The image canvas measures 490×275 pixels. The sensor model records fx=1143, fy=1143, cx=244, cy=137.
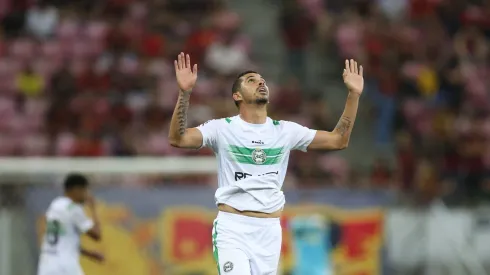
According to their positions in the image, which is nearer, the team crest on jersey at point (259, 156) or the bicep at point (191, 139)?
the bicep at point (191, 139)

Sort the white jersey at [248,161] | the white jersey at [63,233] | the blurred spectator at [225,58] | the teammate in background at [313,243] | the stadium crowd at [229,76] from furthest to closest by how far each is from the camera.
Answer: the blurred spectator at [225,58] < the stadium crowd at [229,76] < the teammate in background at [313,243] < the white jersey at [63,233] < the white jersey at [248,161]

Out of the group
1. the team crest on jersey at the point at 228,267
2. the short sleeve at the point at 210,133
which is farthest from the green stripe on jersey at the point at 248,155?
the team crest on jersey at the point at 228,267

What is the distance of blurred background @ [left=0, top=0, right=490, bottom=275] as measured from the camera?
15531 mm

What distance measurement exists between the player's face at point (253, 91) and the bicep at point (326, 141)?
0.55m

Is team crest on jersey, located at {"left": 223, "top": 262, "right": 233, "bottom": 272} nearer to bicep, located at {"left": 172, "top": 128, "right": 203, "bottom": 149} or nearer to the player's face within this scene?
bicep, located at {"left": 172, "top": 128, "right": 203, "bottom": 149}

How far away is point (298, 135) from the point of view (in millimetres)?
9047

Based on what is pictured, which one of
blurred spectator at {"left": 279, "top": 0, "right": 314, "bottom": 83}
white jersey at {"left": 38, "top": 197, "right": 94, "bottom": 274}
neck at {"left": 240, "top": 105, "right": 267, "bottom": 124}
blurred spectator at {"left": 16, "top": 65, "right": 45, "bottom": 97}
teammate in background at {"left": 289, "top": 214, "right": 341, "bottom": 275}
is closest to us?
neck at {"left": 240, "top": 105, "right": 267, "bottom": 124}

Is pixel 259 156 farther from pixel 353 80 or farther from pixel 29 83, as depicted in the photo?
pixel 29 83

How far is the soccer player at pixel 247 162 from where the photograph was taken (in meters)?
8.55

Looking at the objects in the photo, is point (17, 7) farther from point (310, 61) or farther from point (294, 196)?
point (294, 196)

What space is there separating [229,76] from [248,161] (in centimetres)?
985

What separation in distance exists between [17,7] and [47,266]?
8.05 m

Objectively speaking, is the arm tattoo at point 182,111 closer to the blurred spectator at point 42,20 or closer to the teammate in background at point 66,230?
the teammate in background at point 66,230

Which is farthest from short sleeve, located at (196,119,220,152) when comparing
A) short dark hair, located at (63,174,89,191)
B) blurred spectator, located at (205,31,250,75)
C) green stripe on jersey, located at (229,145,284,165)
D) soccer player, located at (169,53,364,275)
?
blurred spectator, located at (205,31,250,75)
